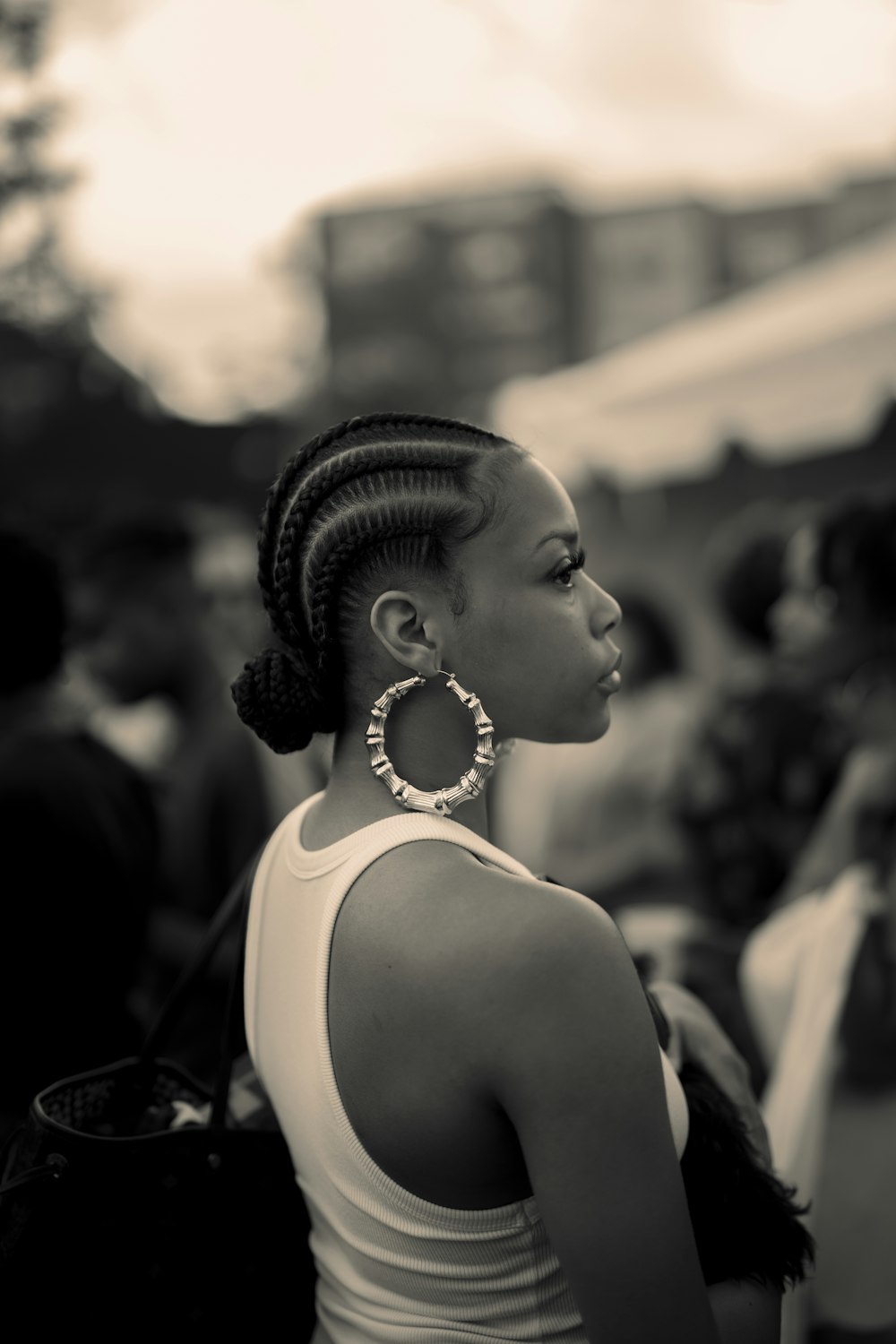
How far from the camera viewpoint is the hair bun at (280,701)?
142cm

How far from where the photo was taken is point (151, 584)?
352 centimetres

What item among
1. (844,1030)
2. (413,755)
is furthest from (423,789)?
(844,1030)

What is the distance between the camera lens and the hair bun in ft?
4.64

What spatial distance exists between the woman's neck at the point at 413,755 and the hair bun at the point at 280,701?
0.21 feet

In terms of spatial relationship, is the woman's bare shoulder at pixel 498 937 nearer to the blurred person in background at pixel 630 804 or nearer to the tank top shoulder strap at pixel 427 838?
the tank top shoulder strap at pixel 427 838

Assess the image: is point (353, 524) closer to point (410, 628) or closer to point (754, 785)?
point (410, 628)

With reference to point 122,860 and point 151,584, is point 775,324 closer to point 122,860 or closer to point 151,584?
point 151,584

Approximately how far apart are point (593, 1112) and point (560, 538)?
60 cm

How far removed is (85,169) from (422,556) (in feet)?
10.6

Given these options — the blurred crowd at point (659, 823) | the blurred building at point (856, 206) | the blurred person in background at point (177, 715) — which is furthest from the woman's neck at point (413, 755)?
the blurred building at point (856, 206)

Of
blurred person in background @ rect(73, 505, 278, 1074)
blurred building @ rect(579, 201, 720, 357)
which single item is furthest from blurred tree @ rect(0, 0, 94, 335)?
blurred building @ rect(579, 201, 720, 357)

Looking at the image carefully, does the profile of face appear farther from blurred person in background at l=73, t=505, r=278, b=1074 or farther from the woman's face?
blurred person in background at l=73, t=505, r=278, b=1074

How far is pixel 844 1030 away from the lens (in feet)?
7.97

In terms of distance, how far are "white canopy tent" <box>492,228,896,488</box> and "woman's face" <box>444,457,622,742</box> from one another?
3765 millimetres
